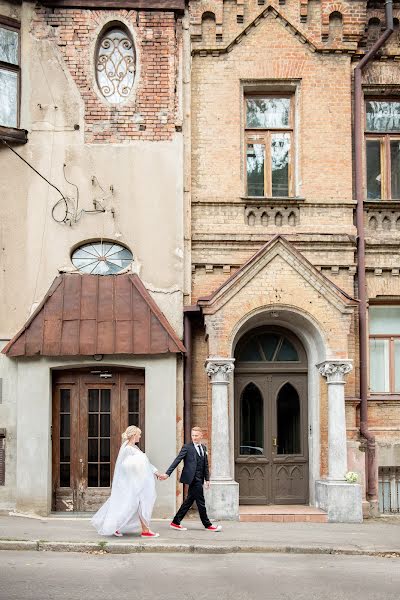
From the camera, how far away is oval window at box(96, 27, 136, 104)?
16.7 meters

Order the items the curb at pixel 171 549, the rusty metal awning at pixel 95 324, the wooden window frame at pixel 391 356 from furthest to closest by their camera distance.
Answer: the wooden window frame at pixel 391 356 < the rusty metal awning at pixel 95 324 < the curb at pixel 171 549

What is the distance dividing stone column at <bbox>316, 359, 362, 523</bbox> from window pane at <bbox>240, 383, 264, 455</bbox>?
1.39 metres

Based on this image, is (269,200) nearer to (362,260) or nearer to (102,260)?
(362,260)

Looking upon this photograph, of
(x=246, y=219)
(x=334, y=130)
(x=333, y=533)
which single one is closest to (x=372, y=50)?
(x=334, y=130)

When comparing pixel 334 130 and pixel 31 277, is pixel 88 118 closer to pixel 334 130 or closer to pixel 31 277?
pixel 31 277

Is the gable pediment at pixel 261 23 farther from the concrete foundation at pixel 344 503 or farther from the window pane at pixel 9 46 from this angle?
the concrete foundation at pixel 344 503

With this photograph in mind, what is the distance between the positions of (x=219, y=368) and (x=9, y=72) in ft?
21.5

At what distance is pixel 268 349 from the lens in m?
16.7

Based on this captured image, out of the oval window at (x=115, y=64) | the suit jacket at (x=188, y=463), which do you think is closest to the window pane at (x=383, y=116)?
the oval window at (x=115, y=64)

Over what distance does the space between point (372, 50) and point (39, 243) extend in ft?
22.9

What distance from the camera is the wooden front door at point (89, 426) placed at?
15719 mm

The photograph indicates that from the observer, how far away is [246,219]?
16547mm

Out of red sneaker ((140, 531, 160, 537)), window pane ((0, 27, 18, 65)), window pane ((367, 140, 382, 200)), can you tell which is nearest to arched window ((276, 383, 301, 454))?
window pane ((367, 140, 382, 200))

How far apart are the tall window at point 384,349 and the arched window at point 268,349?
1492 millimetres
